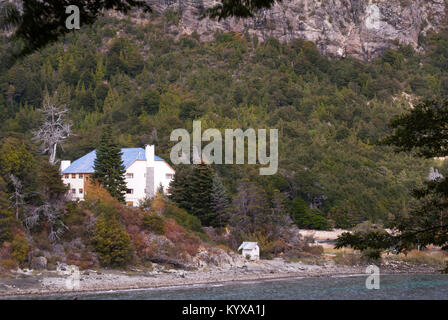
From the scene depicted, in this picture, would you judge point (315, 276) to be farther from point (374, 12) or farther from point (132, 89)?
point (374, 12)

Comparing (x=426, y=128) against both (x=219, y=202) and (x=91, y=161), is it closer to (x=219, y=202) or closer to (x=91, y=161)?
(x=219, y=202)

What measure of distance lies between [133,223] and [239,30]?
7608 cm

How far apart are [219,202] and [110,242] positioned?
10338 millimetres

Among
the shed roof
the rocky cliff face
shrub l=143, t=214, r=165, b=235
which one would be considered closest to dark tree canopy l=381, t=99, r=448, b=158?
shrub l=143, t=214, r=165, b=235

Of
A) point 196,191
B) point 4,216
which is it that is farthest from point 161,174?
point 4,216

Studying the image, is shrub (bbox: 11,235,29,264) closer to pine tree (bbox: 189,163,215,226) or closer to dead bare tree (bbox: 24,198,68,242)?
dead bare tree (bbox: 24,198,68,242)

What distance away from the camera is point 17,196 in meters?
32.9

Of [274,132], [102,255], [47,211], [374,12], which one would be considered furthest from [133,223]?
[374,12]

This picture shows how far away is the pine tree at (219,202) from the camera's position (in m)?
41.5

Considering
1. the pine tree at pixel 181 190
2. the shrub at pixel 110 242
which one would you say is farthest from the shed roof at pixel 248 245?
the shrub at pixel 110 242

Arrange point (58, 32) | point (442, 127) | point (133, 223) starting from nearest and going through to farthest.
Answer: point (58, 32), point (442, 127), point (133, 223)

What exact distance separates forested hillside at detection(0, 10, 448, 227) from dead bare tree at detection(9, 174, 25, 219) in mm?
21071

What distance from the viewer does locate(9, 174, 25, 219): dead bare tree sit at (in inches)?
1278

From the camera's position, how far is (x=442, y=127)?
12016 millimetres
